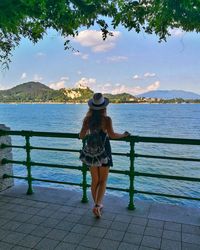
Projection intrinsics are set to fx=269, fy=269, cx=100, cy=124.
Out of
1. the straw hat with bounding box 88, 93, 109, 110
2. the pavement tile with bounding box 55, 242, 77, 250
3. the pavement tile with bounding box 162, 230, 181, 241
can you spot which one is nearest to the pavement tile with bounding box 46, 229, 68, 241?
the pavement tile with bounding box 55, 242, 77, 250

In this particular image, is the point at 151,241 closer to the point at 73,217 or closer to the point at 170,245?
the point at 170,245

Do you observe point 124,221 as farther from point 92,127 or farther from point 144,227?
point 92,127

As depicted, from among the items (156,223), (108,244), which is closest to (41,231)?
(108,244)

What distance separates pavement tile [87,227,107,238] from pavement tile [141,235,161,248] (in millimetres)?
559

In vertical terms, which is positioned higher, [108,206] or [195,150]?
[108,206]

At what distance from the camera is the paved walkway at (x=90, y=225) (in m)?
3.44

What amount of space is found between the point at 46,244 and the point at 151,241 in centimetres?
135

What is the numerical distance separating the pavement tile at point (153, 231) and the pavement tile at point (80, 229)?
823mm

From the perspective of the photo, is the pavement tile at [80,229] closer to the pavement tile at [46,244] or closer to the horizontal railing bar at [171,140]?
the pavement tile at [46,244]

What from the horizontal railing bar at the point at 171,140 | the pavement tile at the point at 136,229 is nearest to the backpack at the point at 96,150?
the horizontal railing bar at the point at 171,140

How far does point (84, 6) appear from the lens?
11.6ft

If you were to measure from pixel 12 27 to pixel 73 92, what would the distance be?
195030 millimetres

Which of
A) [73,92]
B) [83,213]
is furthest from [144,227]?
[73,92]

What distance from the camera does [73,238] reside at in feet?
11.7
